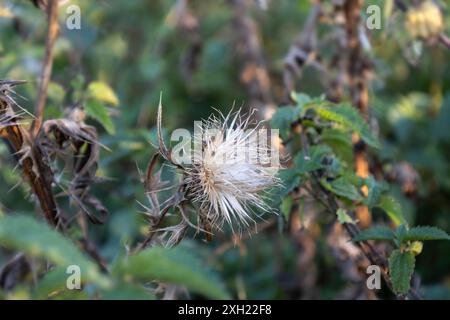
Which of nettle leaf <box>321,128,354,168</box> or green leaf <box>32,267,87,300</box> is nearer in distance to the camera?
green leaf <box>32,267,87,300</box>

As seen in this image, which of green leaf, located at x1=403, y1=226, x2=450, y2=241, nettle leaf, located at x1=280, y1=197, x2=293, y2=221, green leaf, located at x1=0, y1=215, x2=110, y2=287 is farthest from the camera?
nettle leaf, located at x1=280, y1=197, x2=293, y2=221

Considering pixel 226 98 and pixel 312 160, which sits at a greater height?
pixel 226 98

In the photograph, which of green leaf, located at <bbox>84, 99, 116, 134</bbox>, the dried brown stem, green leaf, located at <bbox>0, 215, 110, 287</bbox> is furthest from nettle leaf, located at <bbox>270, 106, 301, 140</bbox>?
green leaf, located at <bbox>0, 215, 110, 287</bbox>

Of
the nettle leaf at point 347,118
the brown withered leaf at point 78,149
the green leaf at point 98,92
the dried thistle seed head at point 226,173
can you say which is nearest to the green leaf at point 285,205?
the dried thistle seed head at point 226,173

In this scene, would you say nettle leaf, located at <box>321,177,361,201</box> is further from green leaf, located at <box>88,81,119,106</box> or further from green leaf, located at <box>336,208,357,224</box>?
green leaf, located at <box>88,81,119,106</box>

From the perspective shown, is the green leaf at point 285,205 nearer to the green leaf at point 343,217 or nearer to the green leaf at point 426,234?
the green leaf at point 343,217

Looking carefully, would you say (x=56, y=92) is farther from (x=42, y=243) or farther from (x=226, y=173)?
(x=42, y=243)

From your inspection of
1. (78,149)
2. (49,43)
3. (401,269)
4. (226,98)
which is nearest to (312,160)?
(401,269)
